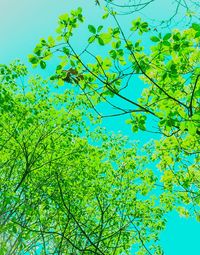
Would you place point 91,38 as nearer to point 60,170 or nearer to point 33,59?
point 33,59

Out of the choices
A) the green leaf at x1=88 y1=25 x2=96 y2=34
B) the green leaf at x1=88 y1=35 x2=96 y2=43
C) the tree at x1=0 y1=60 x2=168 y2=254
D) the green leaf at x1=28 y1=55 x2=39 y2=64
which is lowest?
the green leaf at x1=28 y1=55 x2=39 y2=64

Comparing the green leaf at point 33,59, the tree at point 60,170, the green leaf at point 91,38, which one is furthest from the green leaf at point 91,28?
the tree at point 60,170

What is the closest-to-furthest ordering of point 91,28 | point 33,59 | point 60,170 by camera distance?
point 91,28
point 33,59
point 60,170

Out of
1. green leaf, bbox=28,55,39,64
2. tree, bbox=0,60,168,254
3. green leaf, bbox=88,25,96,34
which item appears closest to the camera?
green leaf, bbox=88,25,96,34

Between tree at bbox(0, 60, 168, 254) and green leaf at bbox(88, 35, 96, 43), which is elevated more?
tree at bbox(0, 60, 168, 254)

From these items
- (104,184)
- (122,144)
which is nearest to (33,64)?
(104,184)

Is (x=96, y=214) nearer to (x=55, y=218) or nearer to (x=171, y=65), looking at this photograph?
(x=55, y=218)

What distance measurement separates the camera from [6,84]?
17.3m

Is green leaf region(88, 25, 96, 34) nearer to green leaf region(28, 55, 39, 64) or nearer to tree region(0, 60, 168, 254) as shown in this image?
green leaf region(28, 55, 39, 64)

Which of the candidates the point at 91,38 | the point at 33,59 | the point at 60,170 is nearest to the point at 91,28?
the point at 91,38

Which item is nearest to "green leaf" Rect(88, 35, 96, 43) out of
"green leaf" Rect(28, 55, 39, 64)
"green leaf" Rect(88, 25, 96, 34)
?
"green leaf" Rect(88, 25, 96, 34)

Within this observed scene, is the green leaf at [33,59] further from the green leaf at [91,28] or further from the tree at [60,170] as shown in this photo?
the tree at [60,170]

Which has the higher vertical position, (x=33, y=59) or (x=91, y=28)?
(x=91, y=28)

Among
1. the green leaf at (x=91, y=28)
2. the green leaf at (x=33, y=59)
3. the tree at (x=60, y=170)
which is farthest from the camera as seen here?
the tree at (x=60, y=170)
